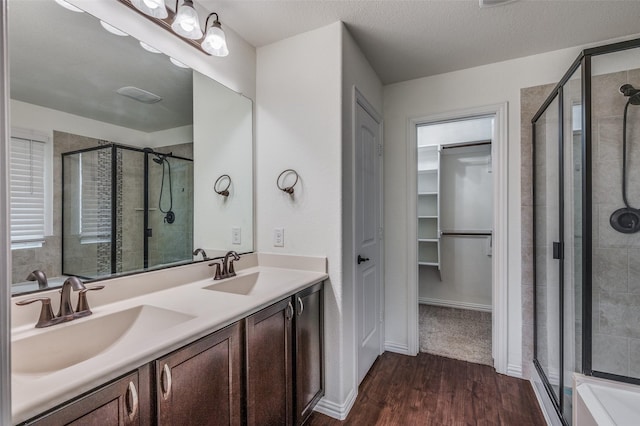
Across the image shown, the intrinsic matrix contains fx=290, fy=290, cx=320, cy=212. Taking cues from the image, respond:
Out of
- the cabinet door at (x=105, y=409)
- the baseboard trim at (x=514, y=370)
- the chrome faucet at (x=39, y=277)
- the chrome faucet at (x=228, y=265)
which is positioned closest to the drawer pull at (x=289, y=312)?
the chrome faucet at (x=228, y=265)

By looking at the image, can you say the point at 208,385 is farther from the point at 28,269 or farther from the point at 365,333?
the point at 365,333

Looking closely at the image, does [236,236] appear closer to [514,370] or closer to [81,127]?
[81,127]

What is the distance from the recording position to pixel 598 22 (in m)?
1.80

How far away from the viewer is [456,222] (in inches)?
144

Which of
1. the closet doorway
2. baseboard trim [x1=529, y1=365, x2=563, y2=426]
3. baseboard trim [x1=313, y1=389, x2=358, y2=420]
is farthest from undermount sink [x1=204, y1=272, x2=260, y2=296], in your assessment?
the closet doorway

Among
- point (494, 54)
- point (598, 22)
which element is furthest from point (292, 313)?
point (598, 22)

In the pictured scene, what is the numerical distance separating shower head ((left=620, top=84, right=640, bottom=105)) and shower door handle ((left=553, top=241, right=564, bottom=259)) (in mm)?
924

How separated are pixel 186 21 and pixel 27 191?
1021mm

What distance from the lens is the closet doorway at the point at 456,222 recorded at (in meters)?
3.50

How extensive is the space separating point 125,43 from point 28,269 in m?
1.03

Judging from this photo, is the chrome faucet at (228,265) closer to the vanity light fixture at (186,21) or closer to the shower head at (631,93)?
the vanity light fixture at (186,21)

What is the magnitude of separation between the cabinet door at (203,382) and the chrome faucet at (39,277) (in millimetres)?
566

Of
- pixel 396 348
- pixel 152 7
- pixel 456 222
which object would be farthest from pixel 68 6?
pixel 456 222

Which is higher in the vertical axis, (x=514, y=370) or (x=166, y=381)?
(x=166, y=381)
